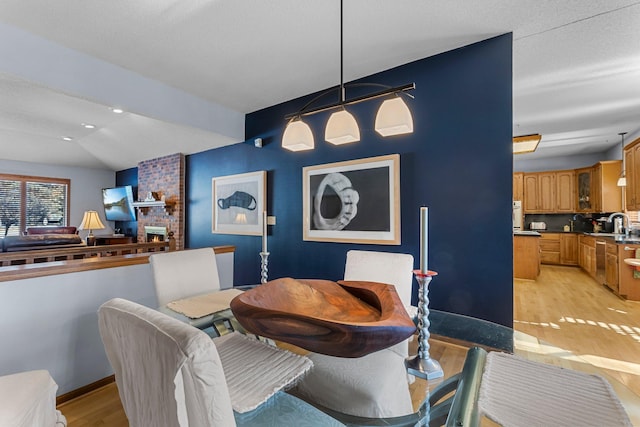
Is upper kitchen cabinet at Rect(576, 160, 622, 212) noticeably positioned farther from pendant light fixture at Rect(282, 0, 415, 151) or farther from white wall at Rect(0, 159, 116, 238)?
white wall at Rect(0, 159, 116, 238)

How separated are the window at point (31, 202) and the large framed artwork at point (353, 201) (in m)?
6.64

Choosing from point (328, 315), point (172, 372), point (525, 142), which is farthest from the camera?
point (525, 142)

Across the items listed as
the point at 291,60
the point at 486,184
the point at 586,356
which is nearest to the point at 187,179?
the point at 291,60

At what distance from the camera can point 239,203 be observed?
4078mm

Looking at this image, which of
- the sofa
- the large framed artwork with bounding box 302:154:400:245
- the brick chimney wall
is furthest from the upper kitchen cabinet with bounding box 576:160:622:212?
the sofa

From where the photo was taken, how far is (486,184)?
7.57 feet

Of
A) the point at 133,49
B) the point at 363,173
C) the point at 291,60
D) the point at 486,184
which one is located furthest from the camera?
the point at 363,173

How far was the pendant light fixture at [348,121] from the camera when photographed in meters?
1.37

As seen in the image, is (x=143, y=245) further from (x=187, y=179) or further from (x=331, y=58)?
(x=331, y=58)

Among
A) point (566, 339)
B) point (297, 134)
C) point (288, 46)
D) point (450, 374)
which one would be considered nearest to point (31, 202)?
point (288, 46)

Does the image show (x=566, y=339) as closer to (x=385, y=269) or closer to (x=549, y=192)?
(x=385, y=269)

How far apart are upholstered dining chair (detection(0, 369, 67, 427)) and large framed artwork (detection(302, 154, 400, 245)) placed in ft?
7.75

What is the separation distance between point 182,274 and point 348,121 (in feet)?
4.97

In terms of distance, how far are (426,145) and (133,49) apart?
273 cm
